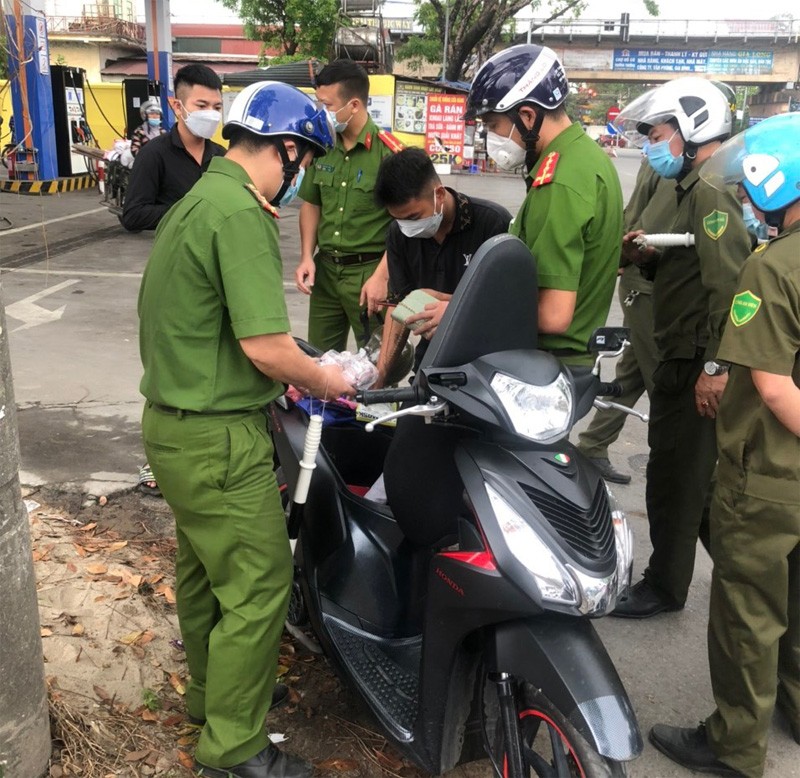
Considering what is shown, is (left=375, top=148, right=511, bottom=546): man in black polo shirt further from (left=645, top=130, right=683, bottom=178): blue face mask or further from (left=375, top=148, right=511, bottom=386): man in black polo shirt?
(left=645, top=130, right=683, bottom=178): blue face mask

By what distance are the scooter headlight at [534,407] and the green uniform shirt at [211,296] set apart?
0.58 meters

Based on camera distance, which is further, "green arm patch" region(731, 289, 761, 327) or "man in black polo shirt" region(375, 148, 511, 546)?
"man in black polo shirt" region(375, 148, 511, 546)

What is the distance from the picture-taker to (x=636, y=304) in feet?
12.6

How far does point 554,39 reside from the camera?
49.7 m

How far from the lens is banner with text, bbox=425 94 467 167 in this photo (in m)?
21.1

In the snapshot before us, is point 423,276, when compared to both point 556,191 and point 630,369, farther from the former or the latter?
point 630,369

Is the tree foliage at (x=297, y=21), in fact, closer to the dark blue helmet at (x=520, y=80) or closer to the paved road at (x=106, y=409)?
the paved road at (x=106, y=409)


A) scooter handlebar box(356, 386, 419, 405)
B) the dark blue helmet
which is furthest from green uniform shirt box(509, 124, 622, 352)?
scooter handlebar box(356, 386, 419, 405)

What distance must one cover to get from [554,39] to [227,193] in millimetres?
52762

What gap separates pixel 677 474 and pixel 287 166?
1860 mm

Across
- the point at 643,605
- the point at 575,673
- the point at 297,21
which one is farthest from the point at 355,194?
the point at 297,21

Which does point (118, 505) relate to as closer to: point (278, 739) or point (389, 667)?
point (278, 739)

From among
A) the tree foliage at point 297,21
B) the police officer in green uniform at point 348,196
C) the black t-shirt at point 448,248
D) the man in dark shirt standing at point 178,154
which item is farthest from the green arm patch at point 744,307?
the tree foliage at point 297,21

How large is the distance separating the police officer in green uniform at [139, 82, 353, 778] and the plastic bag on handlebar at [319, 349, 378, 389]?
0.35 metres
